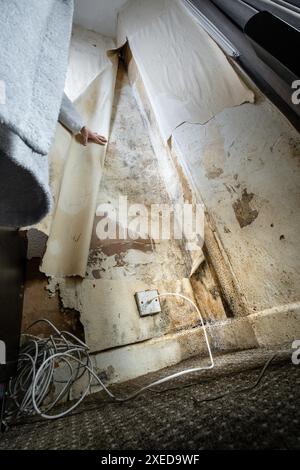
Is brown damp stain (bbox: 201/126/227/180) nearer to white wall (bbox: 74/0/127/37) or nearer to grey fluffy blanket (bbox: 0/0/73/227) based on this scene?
grey fluffy blanket (bbox: 0/0/73/227)

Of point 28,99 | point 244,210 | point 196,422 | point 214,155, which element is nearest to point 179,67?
point 214,155

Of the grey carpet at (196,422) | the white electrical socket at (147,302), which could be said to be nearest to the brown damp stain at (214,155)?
the white electrical socket at (147,302)

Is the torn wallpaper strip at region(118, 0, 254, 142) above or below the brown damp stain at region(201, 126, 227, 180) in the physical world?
above

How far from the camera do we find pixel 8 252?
0.95 metres

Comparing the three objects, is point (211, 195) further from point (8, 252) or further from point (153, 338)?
point (8, 252)

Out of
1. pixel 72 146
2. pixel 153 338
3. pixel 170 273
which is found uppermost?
pixel 72 146

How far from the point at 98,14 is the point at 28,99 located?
8.91 ft

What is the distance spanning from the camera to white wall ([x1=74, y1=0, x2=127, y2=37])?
2195 mm

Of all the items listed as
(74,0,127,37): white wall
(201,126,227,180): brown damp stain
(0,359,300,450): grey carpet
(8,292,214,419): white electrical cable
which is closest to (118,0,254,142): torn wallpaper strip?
(201,126,227,180): brown damp stain

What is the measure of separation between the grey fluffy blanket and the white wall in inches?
90.8

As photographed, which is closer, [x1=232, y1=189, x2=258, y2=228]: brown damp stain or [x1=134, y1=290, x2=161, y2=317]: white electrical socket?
[x1=232, y1=189, x2=258, y2=228]: brown damp stain
